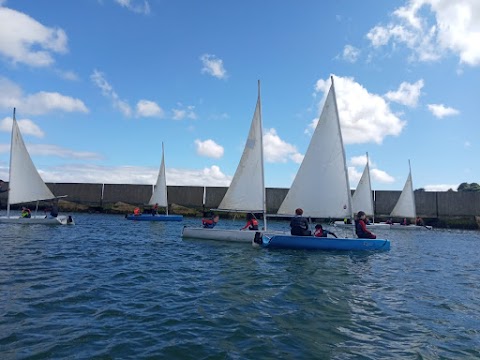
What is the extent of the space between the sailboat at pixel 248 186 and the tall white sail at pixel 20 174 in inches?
602

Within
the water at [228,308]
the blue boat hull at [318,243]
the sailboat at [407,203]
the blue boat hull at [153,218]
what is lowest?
the water at [228,308]

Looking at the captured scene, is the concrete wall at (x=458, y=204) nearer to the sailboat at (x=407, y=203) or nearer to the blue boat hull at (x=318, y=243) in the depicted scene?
the sailboat at (x=407, y=203)

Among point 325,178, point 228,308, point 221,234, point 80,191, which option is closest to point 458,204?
point 325,178

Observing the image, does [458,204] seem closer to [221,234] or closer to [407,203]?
[407,203]

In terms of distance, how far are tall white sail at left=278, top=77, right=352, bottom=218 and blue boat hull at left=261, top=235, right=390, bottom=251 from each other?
69.4 inches

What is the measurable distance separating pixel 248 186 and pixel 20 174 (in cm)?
1872

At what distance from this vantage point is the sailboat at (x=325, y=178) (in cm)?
1998

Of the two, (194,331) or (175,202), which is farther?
(175,202)

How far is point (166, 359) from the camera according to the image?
5668 mm

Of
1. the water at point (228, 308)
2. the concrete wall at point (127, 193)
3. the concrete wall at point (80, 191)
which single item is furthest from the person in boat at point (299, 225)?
the concrete wall at point (80, 191)

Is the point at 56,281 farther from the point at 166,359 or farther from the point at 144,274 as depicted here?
the point at 166,359

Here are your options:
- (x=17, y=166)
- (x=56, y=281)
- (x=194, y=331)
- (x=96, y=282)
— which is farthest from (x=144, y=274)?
(x=17, y=166)

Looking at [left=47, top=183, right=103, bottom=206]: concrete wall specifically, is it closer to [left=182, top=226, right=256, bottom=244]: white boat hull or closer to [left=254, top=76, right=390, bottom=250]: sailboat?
[left=182, top=226, right=256, bottom=244]: white boat hull

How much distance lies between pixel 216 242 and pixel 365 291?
37.8 ft
